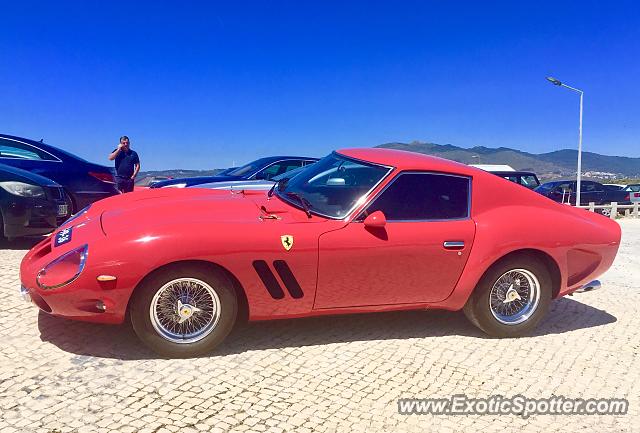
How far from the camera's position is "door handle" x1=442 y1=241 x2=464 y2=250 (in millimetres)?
3885

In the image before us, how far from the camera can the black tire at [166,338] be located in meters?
3.30

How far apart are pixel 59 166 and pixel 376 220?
5.87m

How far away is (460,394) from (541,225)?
1.68 metres

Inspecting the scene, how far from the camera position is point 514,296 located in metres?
4.25

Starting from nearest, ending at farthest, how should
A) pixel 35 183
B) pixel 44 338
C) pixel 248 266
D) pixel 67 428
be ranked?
pixel 67 428
pixel 248 266
pixel 44 338
pixel 35 183

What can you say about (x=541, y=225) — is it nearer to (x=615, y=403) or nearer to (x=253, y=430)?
(x=615, y=403)

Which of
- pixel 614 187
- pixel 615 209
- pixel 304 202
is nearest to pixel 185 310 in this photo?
pixel 304 202

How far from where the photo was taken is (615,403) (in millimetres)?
3225

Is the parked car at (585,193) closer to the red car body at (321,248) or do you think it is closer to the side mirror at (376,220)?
the red car body at (321,248)

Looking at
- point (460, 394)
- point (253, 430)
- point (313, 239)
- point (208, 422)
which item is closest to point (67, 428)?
point (208, 422)

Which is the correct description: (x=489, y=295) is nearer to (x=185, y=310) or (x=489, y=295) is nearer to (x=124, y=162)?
(x=185, y=310)

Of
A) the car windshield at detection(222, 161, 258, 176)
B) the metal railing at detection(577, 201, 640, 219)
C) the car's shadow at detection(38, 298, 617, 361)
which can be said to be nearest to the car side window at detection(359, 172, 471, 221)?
the car's shadow at detection(38, 298, 617, 361)

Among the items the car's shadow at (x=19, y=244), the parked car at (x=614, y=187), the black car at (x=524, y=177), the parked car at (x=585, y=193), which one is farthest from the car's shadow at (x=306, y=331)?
the parked car at (x=614, y=187)

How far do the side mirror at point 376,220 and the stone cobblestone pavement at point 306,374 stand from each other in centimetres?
95
